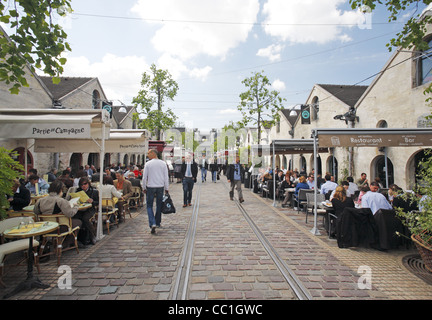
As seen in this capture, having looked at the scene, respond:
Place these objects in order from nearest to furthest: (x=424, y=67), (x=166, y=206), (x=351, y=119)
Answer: (x=166, y=206) → (x=424, y=67) → (x=351, y=119)

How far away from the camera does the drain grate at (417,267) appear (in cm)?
419

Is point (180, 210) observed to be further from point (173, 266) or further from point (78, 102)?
point (78, 102)

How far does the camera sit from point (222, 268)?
4336 millimetres

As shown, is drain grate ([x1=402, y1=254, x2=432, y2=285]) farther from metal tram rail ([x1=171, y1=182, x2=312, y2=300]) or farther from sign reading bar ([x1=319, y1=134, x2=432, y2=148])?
sign reading bar ([x1=319, y1=134, x2=432, y2=148])

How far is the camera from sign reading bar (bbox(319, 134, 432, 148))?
660 centimetres

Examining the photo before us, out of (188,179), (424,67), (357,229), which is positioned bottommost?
(357,229)

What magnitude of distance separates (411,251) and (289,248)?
283 cm

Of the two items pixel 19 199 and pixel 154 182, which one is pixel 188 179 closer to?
pixel 154 182

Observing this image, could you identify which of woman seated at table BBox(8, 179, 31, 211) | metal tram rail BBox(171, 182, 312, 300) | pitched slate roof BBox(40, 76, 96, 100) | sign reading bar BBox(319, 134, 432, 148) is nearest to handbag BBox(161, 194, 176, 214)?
metal tram rail BBox(171, 182, 312, 300)

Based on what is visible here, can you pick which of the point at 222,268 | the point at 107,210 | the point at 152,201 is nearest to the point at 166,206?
the point at 152,201

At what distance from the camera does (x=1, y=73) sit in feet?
14.5

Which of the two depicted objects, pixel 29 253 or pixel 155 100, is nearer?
pixel 29 253

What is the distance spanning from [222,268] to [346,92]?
20.6m
